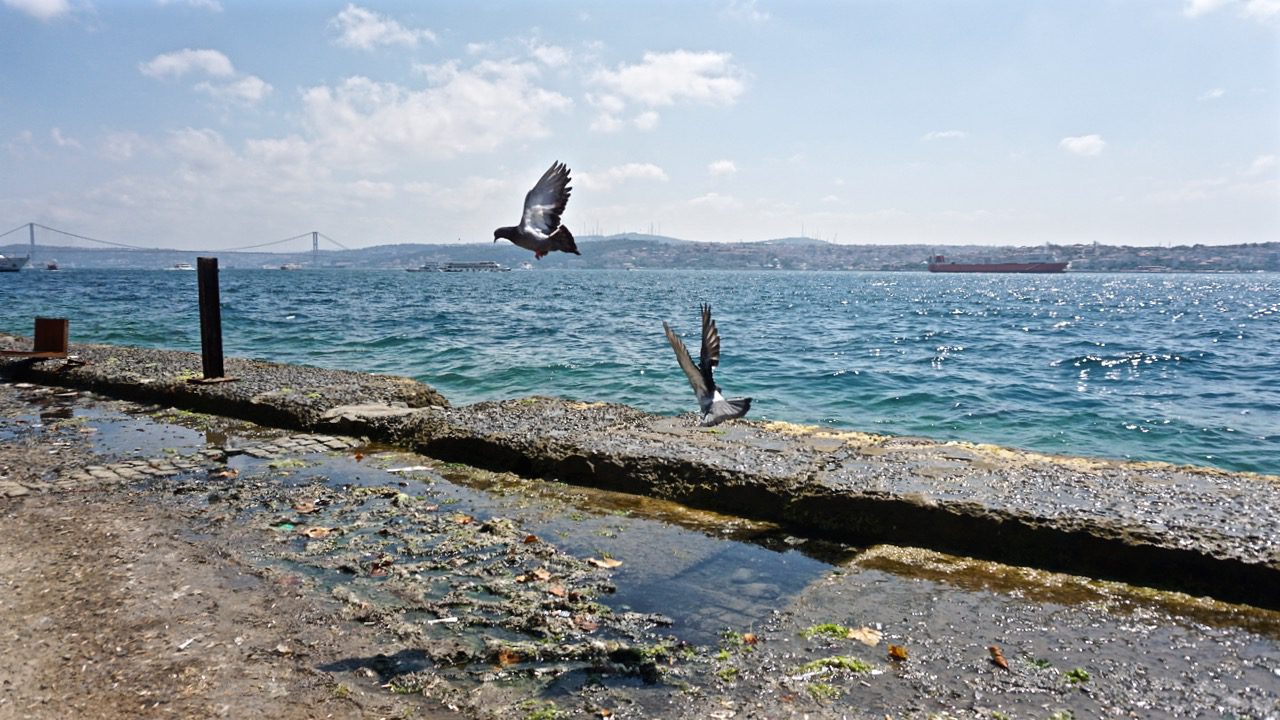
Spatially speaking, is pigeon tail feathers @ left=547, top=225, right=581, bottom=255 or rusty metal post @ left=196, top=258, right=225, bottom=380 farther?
rusty metal post @ left=196, top=258, right=225, bottom=380

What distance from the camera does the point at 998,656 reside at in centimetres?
375

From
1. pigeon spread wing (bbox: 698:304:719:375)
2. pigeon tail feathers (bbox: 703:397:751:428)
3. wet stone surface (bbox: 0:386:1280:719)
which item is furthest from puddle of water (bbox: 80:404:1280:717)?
pigeon spread wing (bbox: 698:304:719:375)

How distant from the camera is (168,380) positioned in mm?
10305

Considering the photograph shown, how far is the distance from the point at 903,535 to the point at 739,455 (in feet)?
5.34

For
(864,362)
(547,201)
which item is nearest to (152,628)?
(547,201)

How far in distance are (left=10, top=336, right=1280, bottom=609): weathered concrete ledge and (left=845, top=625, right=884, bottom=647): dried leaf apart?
1.37 metres

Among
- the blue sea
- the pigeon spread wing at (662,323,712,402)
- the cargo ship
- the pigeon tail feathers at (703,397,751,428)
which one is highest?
the cargo ship

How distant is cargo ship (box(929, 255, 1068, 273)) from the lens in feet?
457

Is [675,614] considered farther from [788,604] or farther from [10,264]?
[10,264]

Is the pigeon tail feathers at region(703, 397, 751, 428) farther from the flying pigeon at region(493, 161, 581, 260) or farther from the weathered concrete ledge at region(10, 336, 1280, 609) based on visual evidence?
the flying pigeon at region(493, 161, 581, 260)

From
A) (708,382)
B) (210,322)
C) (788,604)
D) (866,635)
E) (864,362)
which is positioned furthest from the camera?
(864,362)

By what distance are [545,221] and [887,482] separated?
3050 mm

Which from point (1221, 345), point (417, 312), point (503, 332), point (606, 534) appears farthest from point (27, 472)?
point (1221, 345)

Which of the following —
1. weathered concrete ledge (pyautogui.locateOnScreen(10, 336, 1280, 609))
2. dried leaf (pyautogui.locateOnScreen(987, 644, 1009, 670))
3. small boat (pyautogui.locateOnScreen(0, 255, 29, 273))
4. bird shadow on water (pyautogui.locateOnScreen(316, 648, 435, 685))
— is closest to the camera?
bird shadow on water (pyautogui.locateOnScreen(316, 648, 435, 685))
